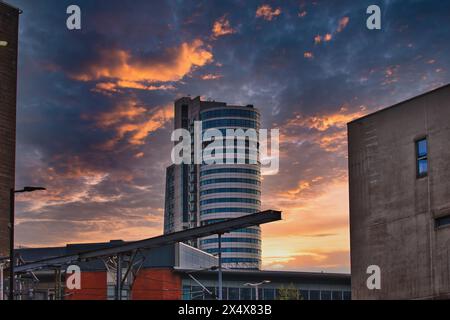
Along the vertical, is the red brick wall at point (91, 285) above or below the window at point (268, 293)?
above

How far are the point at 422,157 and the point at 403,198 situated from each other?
316 centimetres

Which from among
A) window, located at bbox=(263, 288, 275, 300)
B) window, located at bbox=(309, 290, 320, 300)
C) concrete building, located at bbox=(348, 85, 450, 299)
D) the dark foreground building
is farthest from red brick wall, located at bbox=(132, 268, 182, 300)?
concrete building, located at bbox=(348, 85, 450, 299)

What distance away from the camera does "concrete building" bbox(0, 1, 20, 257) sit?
97.1 m

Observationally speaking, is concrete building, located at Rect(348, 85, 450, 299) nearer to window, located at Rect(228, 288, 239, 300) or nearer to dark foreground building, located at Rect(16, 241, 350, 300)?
dark foreground building, located at Rect(16, 241, 350, 300)

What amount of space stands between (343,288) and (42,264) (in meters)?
83.0

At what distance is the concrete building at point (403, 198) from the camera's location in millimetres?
51750

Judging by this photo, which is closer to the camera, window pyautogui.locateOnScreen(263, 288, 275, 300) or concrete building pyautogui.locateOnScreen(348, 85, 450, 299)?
concrete building pyautogui.locateOnScreen(348, 85, 450, 299)

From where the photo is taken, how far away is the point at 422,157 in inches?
2114

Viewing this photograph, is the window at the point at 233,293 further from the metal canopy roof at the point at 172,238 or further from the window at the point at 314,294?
the metal canopy roof at the point at 172,238

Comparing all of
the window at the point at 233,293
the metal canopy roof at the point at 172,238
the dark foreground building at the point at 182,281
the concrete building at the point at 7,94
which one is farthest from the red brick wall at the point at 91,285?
the metal canopy roof at the point at 172,238

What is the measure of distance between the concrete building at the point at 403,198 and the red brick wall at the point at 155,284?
69081 mm

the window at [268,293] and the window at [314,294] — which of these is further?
the window at [314,294]

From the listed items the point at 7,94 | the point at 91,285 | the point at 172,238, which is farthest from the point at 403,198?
the point at 91,285
